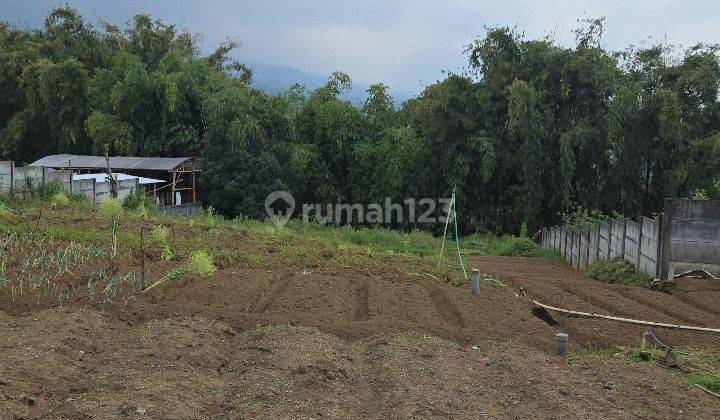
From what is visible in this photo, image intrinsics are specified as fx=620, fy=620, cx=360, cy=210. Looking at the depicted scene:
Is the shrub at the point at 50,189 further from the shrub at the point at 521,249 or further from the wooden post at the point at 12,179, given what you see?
the shrub at the point at 521,249

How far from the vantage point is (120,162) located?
2548 cm

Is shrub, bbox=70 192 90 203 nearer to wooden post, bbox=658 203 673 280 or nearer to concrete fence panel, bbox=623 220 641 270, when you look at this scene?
concrete fence panel, bbox=623 220 641 270

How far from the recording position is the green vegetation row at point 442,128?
2111cm

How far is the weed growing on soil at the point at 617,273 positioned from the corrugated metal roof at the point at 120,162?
16.6 meters

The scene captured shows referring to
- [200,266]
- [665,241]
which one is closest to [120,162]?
[200,266]

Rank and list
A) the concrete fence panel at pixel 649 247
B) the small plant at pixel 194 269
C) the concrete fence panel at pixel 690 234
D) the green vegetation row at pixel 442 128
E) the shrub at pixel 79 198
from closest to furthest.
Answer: the small plant at pixel 194 269
the concrete fence panel at pixel 690 234
the concrete fence panel at pixel 649 247
the shrub at pixel 79 198
the green vegetation row at pixel 442 128

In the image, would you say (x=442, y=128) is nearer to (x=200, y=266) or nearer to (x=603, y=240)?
(x=603, y=240)

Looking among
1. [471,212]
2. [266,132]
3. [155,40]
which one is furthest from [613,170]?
[155,40]

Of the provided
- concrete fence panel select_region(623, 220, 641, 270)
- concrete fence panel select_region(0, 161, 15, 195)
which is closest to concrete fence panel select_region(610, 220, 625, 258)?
concrete fence panel select_region(623, 220, 641, 270)

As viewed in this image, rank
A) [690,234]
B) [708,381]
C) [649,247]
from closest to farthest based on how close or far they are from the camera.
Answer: [708,381], [690,234], [649,247]

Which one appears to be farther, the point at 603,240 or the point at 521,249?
the point at 521,249

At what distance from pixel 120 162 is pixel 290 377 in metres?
22.7

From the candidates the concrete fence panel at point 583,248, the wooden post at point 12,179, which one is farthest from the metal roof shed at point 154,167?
the concrete fence panel at point 583,248

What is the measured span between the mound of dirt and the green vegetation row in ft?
53.1
